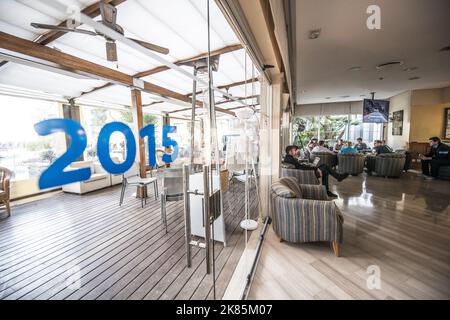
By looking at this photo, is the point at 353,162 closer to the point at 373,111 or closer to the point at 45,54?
the point at 373,111

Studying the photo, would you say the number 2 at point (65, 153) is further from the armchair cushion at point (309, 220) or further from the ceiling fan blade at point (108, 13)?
the armchair cushion at point (309, 220)

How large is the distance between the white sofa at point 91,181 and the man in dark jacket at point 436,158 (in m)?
7.82

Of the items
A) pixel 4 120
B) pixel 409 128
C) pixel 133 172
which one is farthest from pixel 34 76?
pixel 409 128

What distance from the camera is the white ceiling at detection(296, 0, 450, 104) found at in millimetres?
2389

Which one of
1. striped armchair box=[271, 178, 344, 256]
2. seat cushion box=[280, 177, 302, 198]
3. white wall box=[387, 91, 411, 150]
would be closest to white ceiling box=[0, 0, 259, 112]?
seat cushion box=[280, 177, 302, 198]

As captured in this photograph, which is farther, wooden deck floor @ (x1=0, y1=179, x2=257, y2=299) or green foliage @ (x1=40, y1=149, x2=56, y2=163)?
wooden deck floor @ (x1=0, y1=179, x2=257, y2=299)

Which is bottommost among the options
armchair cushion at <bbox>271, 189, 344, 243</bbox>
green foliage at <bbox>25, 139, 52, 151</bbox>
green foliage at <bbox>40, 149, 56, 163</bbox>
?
armchair cushion at <bbox>271, 189, 344, 243</bbox>

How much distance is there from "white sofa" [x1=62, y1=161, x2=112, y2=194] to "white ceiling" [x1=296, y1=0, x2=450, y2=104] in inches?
108

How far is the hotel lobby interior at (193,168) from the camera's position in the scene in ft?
3.91

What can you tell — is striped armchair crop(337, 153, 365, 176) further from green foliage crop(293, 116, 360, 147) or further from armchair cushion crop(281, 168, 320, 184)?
green foliage crop(293, 116, 360, 147)

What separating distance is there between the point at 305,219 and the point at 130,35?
3213 mm

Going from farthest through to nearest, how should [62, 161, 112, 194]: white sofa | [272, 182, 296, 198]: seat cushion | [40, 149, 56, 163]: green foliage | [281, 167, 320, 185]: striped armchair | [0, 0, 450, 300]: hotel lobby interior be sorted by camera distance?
[281, 167, 320, 185]: striped armchair → [272, 182, 296, 198]: seat cushion → [0, 0, 450, 300]: hotel lobby interior → [62, 161, 112, 194]: white sofa → [40, 149, 56, 163]: green foliage
